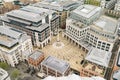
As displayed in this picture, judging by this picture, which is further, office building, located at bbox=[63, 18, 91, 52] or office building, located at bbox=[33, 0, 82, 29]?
office building, located at bbox=[33, 0, 82, 29]

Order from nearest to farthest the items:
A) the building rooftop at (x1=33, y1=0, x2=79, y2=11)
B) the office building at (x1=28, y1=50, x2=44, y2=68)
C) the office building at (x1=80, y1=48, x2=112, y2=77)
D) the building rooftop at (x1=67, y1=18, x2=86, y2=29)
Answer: the office building at (x1=80, y1=48, x2=112, y2=77), the office building at (x1=28, y1=50, x2=44, y2=68), the building rooftop at (x1=67, y1=18, x2=86, y2=29), the building rooftop at (x1=33, y1=0, x2=79, y2=11)

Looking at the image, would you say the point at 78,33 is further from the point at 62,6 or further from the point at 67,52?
the point at 62,6

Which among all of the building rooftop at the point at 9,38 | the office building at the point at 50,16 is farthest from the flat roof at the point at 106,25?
the building rooftop at the point at 9,38

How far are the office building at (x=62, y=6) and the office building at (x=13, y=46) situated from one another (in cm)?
4767

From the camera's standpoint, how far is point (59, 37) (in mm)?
147750

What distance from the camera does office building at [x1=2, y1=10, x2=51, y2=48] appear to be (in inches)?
5049

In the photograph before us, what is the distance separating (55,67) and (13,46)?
108 ft

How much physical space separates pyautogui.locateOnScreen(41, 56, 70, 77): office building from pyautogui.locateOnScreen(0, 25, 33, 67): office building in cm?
1936

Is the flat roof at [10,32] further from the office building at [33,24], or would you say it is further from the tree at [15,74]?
the tree at [15,74]

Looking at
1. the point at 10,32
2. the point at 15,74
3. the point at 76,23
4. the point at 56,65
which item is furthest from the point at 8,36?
the point at 76,23

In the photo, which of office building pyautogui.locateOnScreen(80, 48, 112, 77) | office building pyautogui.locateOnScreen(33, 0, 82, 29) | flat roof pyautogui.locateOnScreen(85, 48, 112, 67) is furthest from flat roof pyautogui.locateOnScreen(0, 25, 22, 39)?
office building pyautogui.locateOnScreen(80, 48, 112, 77)

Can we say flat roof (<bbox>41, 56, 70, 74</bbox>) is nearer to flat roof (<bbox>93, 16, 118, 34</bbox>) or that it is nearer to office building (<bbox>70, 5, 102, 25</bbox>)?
flat roof (<bbox>93, 16, 118, 34</bbox>)

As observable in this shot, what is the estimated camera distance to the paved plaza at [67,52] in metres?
120

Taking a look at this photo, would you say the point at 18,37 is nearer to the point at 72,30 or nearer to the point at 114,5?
the point at 72,30
